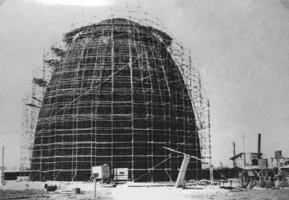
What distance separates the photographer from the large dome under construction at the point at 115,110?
109 ft

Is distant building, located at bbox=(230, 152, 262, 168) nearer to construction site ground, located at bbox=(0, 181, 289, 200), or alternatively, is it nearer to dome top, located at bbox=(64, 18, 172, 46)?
construction site ground, located at bbox=(0, 181, 289, 200)

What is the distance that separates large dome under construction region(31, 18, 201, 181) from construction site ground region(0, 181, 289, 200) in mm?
2790

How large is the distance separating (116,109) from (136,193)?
7405 mm

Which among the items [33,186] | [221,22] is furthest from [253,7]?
[33,186]

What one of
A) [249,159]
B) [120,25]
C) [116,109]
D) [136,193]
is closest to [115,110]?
[116,109]

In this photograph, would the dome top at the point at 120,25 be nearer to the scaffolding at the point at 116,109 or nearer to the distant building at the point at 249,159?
the scaffolding at the point at 116,109

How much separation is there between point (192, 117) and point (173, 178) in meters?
4.85

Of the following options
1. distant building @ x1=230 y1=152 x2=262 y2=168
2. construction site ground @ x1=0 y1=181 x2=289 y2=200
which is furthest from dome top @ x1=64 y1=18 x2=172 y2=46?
construction site ground @ x1=0 y1=181 x2=289 y2=200

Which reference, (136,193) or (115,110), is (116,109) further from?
(136,193)

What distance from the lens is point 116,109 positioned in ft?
110

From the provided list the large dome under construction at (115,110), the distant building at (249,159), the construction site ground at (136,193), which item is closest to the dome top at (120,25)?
the large dome under construction at (115,110)

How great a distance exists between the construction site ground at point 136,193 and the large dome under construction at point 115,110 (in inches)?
110

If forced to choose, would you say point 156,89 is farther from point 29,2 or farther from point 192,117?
point 29,2

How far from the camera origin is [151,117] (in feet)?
111
